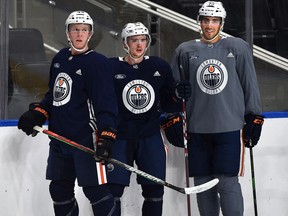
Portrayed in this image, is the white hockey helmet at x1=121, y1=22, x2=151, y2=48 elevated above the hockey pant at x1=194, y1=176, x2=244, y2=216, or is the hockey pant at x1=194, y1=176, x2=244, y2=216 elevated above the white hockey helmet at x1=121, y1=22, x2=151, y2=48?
the white hockey helmet at x1=121, y1=22, x2=151, y2=48

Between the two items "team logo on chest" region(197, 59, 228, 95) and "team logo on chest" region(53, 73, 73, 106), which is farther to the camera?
"team logo on chest" region(197, 59, 228, 95)

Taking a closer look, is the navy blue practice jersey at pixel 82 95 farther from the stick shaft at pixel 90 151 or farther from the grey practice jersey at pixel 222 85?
the grey practice jersey at pixel 222 85

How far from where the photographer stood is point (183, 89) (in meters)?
4.88

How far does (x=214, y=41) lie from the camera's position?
504 centimetres

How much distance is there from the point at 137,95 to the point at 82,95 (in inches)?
13.6

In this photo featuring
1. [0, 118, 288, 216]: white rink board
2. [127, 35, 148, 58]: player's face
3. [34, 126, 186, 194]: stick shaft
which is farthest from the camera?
[0, 118, 288, 216]: white rink board

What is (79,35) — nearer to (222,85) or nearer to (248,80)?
(222,85)

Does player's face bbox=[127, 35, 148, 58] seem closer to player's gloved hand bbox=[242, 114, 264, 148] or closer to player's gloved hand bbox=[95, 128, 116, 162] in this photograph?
player's gloved hand bbox=[95, 128, 116, 162]

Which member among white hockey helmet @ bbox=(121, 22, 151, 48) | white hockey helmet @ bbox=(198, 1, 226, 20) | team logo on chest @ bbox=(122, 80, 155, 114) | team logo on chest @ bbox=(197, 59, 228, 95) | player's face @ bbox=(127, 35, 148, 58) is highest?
white hockey helmet @ bbox=(198, 1, 226, 20)

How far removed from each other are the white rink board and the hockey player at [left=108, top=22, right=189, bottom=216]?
41 cm

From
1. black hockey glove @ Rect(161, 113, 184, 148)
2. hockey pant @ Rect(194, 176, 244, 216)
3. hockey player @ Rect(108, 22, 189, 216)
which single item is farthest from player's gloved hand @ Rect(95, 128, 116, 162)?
hockey pant @ Rect(194, 176, 244, 216)

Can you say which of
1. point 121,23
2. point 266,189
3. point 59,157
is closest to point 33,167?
point 59,157

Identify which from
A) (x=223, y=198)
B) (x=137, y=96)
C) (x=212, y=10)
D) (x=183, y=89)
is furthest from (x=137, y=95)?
(x=223, y=198)

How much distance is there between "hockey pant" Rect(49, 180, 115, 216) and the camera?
4.67 m
